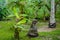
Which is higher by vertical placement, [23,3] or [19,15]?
[23,3]

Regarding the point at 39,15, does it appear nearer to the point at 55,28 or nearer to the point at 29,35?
the point at 55,28

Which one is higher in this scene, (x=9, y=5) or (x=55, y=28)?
(x=9, y=5)

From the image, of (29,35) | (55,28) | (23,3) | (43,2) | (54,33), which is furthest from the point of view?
(43,2)

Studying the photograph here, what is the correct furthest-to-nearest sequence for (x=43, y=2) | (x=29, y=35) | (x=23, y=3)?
(x=43, y=2) < (x=29, y=35) < (x=23, y=3)

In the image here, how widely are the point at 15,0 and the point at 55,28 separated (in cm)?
319

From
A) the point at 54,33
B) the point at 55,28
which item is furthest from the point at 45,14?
the point at 54,33

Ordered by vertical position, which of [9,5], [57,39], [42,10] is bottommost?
[57,39]

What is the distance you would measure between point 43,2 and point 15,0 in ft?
14.8

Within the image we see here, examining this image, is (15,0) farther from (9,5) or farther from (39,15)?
(39,15)

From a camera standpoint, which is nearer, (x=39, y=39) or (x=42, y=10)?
(x=39, y=39)

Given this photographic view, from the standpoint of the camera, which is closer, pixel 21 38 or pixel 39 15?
pixel 21 38

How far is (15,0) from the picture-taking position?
8.16 m

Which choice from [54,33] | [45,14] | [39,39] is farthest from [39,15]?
[39,39]

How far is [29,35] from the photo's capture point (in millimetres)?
8445
